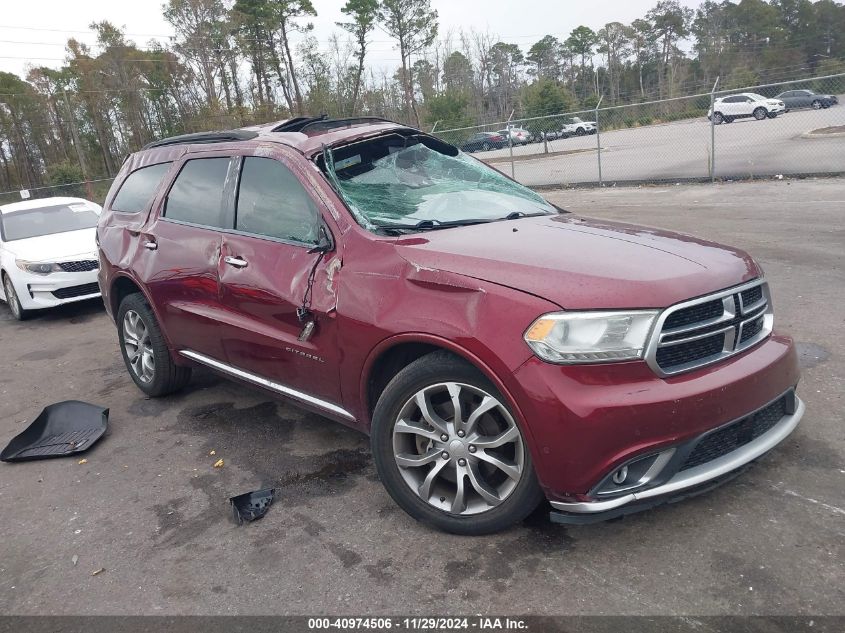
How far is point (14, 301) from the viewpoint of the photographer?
8648mm

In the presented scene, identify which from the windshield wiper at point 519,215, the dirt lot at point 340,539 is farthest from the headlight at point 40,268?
the windshield wiper at point 519,215

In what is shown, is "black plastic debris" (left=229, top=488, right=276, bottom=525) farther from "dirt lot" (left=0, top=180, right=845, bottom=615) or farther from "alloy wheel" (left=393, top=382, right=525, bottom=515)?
"alloy wheel" (left=393, top=382, right=525, bottom=515)

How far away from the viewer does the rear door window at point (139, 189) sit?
15.7 ft

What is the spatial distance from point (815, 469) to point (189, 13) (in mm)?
51729

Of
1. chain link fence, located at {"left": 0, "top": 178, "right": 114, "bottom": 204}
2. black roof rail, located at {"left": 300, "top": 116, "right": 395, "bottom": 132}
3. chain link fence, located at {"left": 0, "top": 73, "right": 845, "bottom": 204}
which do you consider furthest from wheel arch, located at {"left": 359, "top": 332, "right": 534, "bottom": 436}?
chain link fence, located at {"left": 0, "top": 178, "right": 114, "bottom": 204}

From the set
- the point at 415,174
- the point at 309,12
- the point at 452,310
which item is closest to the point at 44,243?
the point at 415,174

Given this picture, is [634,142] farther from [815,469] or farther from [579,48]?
[579,48]

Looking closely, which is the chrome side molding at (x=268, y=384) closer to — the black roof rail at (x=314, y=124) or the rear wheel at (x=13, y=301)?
the black roof rail at (x=314, y=124)

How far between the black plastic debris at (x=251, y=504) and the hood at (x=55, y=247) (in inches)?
234

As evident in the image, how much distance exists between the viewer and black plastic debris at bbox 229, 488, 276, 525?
325cm

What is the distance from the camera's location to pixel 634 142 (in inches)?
925

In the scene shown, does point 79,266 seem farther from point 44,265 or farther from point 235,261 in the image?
point 235,261

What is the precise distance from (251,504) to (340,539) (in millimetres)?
609

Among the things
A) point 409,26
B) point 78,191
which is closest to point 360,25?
point 409,26
